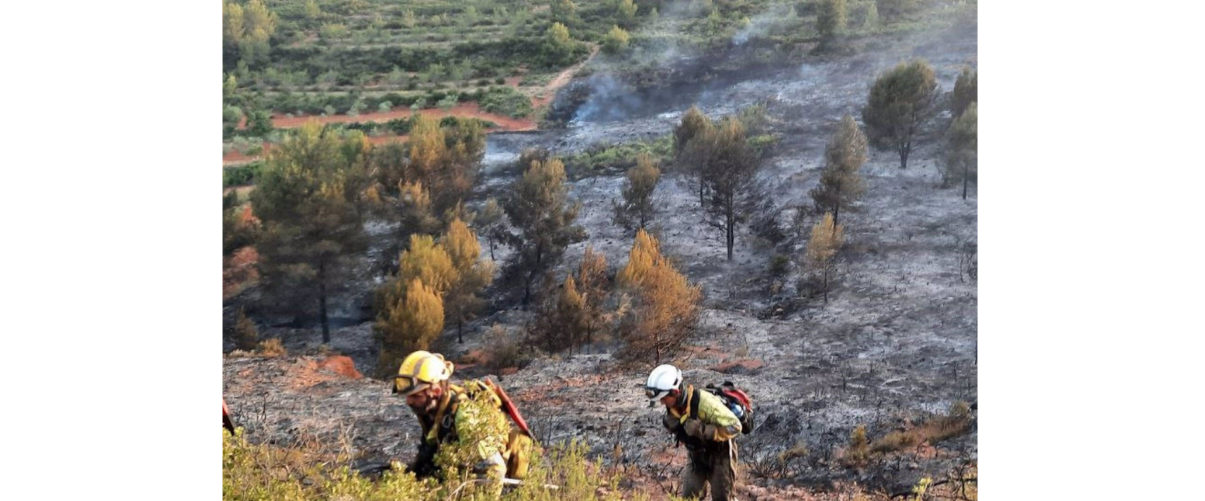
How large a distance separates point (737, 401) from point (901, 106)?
2484 mm

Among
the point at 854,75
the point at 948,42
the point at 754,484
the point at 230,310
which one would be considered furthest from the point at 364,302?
the point at 948,42

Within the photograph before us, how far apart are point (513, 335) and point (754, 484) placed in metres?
2.07

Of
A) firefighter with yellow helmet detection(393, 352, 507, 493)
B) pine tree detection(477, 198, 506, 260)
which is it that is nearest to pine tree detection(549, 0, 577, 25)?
pine tree detection(477, 198, 506, 260)

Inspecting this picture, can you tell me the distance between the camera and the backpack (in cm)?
933

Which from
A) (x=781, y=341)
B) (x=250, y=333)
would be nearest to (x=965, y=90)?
(x=781, y=341)

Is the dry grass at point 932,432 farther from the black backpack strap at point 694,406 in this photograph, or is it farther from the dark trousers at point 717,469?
the black backpack strap at point 694,406

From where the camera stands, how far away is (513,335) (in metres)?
10.3

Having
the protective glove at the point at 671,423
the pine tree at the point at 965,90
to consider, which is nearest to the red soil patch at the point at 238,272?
the protective glove at the point at 671,423

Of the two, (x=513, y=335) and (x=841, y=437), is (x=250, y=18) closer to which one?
(x=513, y=335)

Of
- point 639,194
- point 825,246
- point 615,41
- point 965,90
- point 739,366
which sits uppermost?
point 615,41

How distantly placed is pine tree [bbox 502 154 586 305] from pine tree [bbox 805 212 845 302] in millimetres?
1676

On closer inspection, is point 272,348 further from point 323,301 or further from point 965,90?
point 965,90

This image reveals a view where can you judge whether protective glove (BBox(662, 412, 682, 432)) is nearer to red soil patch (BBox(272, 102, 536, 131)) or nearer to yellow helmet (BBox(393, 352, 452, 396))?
yellow helmet (BBox(393, 352, 452, 396))

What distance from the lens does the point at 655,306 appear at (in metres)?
10.2
